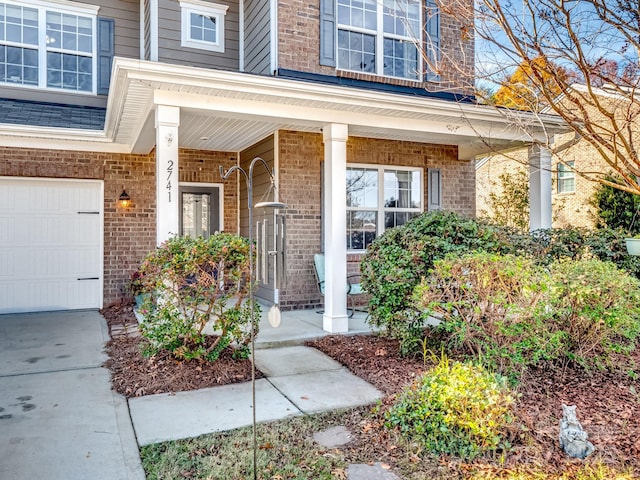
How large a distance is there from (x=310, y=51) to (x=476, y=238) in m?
4.30

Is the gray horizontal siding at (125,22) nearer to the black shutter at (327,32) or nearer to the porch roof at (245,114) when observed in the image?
the porch roof at (245,114)

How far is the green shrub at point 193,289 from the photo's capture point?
4.44 metres

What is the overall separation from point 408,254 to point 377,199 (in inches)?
144

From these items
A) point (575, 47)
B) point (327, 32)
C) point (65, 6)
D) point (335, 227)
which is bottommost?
point (335, 227)

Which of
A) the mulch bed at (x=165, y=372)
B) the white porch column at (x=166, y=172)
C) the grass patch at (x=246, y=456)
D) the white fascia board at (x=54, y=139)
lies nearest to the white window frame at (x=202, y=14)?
the white fascia board at (x=54, y=139)

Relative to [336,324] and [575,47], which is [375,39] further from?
[336,324]

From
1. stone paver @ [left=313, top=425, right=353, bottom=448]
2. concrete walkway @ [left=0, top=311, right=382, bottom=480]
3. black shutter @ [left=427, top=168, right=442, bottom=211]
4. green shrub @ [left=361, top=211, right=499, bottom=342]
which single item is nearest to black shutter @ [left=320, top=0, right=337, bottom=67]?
black shutter @ [left=427, top=168, right=442, bottom=211]

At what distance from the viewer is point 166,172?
5.16m

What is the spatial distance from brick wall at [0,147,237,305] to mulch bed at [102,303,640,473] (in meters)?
2.49

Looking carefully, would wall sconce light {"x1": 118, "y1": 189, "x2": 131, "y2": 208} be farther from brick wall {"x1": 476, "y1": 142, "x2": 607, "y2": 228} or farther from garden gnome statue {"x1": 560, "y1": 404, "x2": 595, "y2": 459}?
brick wall {"x1": 476, "y1": 142, "x2": 607, "y2": 228}

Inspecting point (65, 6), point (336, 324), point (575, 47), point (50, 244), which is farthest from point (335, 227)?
point (65, 6)

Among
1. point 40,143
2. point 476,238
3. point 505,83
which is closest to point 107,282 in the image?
point 40,143

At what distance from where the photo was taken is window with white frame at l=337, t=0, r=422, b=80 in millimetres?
Result: 7918

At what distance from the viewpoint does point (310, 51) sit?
300 inches
